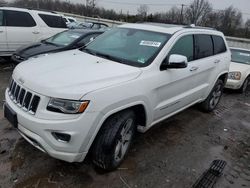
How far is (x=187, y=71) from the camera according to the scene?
4.11m

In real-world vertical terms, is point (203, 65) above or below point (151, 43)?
below

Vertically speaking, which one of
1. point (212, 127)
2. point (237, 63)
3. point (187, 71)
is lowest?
point (212, 127)

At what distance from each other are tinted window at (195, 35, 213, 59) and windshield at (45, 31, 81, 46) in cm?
391

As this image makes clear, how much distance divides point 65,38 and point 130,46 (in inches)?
169

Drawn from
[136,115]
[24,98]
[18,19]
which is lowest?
[136,115]

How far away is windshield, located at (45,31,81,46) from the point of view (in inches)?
290

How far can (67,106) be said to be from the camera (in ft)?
8.55

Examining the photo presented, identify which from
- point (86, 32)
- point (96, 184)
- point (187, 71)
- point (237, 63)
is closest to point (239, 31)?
point (237, 63)

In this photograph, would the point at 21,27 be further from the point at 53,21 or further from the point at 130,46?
the point at 130,46

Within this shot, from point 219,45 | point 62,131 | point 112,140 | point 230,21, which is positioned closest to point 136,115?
point 112,140

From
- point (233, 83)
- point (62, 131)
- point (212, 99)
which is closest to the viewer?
point (62, 131)

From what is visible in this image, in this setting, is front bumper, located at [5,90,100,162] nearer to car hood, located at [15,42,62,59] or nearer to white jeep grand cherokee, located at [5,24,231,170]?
white jeep grand cherokee, located at [5,24,231,170]

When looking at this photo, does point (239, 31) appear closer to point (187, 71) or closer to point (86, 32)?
point (86, 32)

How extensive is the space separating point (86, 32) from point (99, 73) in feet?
16.5
